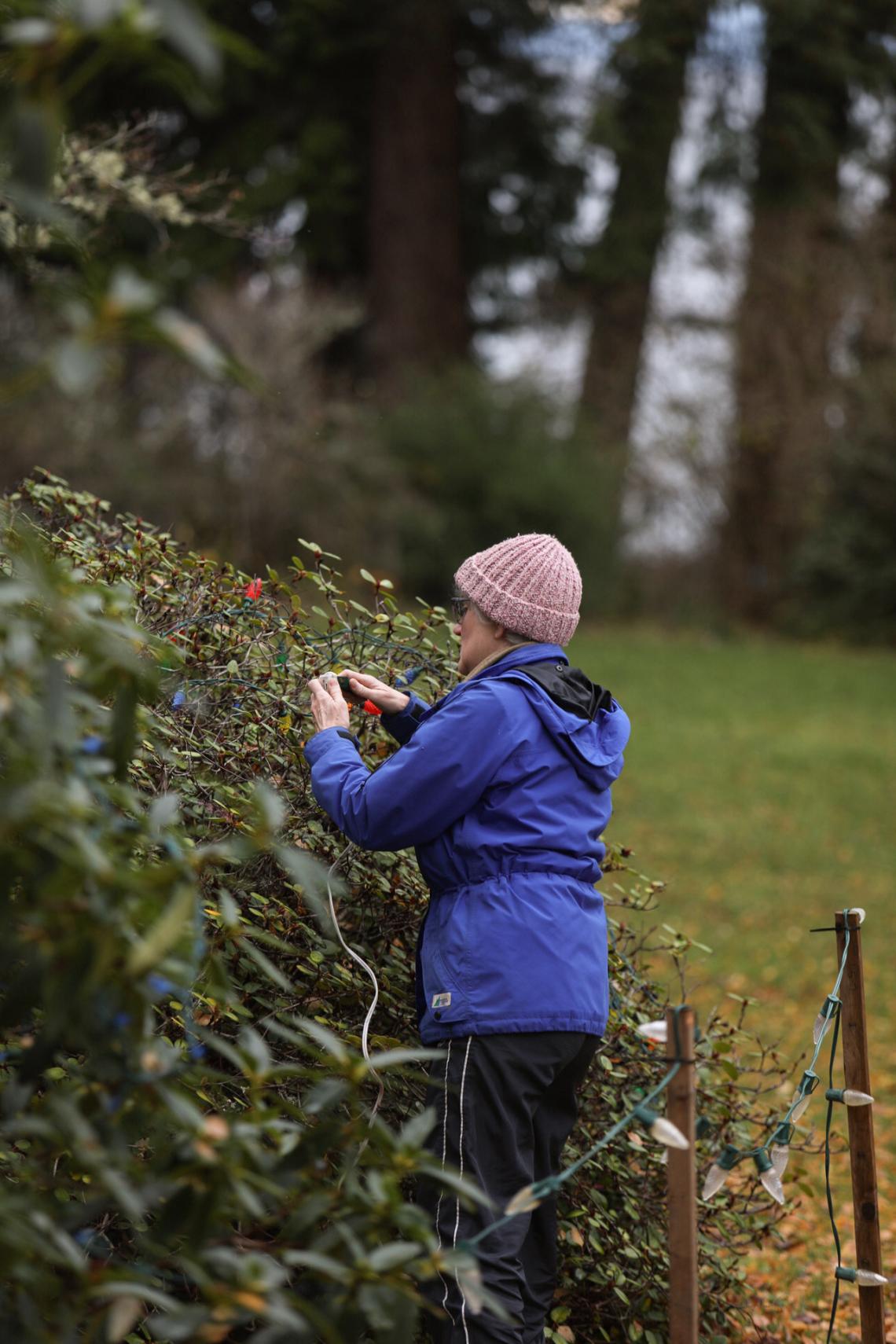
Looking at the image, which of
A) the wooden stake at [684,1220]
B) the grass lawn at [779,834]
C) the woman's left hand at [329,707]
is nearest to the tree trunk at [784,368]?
the grass lawn at [779,834]

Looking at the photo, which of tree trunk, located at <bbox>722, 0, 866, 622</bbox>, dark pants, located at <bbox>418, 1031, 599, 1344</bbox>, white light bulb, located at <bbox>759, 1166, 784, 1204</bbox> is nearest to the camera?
dark pants, located at <bbox>418, 1031, 599, 1344</bbox>

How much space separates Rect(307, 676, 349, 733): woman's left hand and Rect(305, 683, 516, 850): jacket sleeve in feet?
0.53

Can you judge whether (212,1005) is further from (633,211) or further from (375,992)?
(633,211)

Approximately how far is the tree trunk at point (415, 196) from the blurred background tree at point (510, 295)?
43 mm

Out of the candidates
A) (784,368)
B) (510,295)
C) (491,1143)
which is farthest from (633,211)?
(491,1143)

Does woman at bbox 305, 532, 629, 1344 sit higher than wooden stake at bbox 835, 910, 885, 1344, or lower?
higher

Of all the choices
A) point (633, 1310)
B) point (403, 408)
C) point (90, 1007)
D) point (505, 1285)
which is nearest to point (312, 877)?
point (90, 1007)

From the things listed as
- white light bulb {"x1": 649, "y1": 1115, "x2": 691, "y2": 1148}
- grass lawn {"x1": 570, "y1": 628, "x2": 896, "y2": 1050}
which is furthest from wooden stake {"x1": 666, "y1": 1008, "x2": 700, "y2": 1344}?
grass lawn {"x1": 570, "y1": 628, "x2": 896, "y2": 1050}

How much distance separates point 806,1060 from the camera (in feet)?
21.9

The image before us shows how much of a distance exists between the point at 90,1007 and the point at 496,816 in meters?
1.24

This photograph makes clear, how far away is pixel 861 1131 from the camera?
3.17 meters

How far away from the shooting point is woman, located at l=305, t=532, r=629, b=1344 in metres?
2.58

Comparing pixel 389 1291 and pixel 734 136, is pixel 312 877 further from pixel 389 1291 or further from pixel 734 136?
pixel 734 136

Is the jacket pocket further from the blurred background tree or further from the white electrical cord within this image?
the blurred background tree
